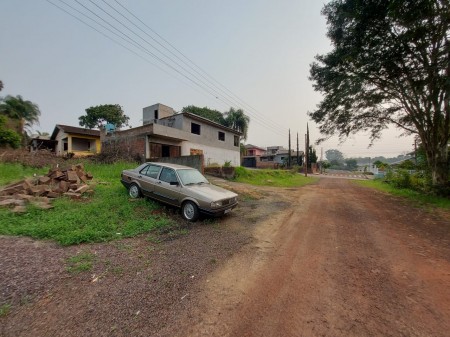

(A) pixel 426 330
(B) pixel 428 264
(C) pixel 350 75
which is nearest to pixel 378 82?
(C) pixel 350 75

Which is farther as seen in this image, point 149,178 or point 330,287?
point 149,178

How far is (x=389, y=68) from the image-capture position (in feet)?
32.3

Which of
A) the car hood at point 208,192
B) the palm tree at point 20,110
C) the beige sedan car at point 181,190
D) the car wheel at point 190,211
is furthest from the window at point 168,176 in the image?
the palm tree at point 20,110

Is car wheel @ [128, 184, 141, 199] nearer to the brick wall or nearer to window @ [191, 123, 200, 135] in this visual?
the brick wall

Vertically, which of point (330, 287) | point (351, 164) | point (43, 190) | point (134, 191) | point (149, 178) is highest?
point (351, 164)

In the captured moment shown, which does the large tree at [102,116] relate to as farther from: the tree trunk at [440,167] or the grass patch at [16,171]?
the tree trunk at [440,167]

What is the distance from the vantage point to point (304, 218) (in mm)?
7168

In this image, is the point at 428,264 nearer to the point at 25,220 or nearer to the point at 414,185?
the point at 25,220

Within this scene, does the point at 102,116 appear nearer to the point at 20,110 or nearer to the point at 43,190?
the point at 20,110

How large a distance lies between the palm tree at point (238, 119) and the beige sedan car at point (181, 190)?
109ft

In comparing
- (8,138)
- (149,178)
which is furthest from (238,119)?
(149,178)

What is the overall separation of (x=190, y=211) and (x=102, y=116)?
1690 inches

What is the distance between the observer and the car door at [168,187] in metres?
6.64

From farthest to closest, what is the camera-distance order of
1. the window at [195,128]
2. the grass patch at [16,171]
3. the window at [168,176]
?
the window at [195,128]
the grass patch at [16,171]
the window at [168,176]
